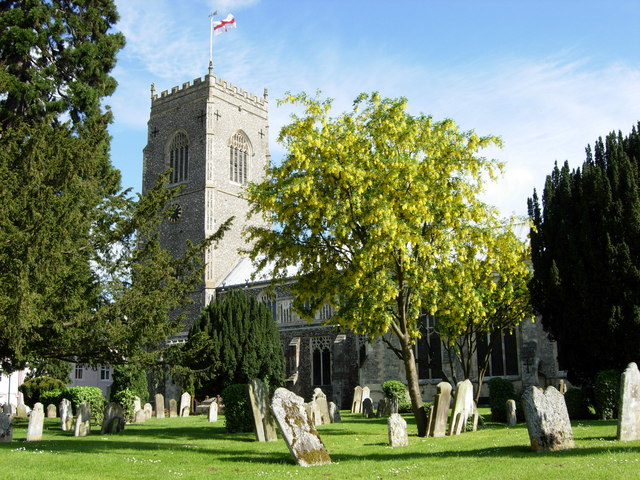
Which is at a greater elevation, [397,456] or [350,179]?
[350,179]

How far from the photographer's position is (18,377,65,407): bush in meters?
27.9

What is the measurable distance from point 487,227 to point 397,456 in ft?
19.1

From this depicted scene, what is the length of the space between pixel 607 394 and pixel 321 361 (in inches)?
838

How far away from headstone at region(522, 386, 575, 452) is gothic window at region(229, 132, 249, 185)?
38.2m

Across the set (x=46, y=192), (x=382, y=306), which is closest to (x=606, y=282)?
(x=382, y=306)

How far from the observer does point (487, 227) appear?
1323cm

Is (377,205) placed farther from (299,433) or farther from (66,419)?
(66,419)

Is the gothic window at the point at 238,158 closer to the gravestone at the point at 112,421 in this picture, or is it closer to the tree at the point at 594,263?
the gravestone at the point at 112,421

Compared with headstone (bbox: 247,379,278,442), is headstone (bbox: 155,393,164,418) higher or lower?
lower

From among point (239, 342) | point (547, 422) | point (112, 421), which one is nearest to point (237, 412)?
point (112, 421)

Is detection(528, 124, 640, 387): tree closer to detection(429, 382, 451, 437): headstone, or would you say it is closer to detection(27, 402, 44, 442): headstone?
detection(429, 382, 451, 437): headstone

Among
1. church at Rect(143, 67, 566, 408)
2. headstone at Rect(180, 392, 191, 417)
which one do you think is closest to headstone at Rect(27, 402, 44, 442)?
headstone at Rect(180, 392, 191, 417)

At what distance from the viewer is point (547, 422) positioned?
333 inches

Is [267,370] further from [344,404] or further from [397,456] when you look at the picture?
[397,456]
